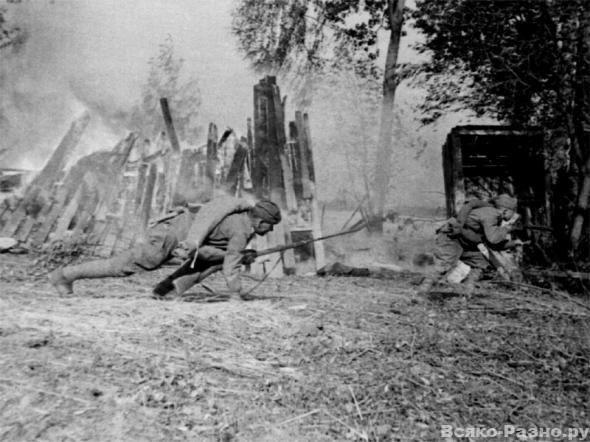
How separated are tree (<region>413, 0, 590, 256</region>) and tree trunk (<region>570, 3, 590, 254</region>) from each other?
1 cm

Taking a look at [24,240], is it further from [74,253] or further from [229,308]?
[229,308]

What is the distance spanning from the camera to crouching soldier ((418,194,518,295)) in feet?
19.8

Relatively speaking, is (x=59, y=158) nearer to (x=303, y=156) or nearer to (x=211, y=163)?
(x=211, y=163)

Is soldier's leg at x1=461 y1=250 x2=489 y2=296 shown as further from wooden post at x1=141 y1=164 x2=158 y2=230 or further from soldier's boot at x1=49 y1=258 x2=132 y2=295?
wooden post at x1=141 y1=164 x2=158 y2=230

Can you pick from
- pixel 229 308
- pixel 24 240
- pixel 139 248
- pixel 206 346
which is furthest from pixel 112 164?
pixel 206 346

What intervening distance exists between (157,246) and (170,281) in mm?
636

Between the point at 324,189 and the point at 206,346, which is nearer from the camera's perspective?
the point at 206,346

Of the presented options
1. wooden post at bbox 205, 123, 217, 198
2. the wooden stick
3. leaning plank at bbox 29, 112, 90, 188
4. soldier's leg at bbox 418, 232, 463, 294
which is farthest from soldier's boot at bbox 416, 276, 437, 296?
leaning plank at bbox 29, 112, 90, 188

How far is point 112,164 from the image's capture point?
9141 mm

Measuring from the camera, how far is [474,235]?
620cm

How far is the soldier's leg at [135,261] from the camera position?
455cm

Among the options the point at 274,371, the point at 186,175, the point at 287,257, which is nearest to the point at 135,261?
the point at 274,371

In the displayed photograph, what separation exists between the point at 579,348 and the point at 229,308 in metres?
2.66

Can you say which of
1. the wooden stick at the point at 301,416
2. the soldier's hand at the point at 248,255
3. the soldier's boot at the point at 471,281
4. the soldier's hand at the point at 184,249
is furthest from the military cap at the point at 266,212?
the wooden stick at the point at 301,416
